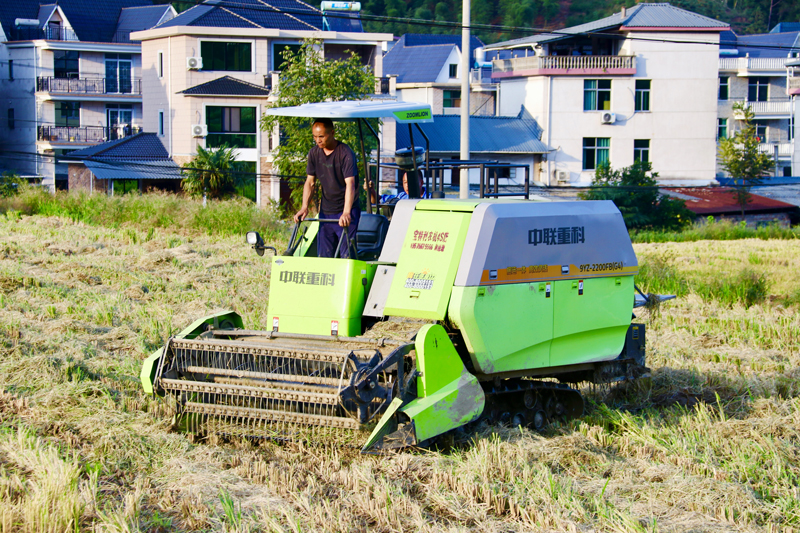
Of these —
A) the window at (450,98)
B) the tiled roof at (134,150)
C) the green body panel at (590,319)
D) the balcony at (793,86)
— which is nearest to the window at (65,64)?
the tiled roof at (134,150)

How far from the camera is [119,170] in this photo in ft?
128

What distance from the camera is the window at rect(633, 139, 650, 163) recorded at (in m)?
45.0

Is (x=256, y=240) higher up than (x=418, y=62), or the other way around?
(x=418, y=62)

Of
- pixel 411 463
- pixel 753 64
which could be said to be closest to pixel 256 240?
pixel 411 463

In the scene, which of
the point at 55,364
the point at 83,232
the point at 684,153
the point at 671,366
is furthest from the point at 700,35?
the point at 55,364

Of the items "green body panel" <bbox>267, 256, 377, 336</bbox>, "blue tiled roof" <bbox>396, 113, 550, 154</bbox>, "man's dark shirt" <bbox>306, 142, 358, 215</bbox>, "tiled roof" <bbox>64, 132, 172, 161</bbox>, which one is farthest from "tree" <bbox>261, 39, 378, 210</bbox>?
"green body panel" <bbox>267, 256, 377, 336</bbox>

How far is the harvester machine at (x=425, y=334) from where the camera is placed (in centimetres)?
641

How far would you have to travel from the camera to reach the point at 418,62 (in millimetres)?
56312

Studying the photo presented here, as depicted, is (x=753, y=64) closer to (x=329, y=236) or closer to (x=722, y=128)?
(x=722, y=128)

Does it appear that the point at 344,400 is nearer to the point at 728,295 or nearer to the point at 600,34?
the point at 728,295

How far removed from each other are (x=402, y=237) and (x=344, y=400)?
173 cm

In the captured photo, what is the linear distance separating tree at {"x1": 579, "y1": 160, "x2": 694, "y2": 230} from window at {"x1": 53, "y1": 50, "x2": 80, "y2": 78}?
Answer: 89.4 ft

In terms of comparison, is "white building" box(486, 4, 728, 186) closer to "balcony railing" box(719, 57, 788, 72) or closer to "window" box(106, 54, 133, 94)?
"balcony railing" box(719, 57, 788, 72)

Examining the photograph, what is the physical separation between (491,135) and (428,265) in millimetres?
37684
